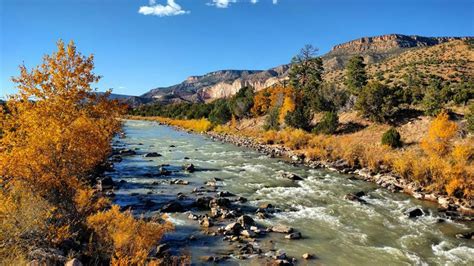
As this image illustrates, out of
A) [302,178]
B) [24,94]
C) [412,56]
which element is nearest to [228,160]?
[302,178]

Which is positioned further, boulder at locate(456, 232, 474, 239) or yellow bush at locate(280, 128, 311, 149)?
yellow bush at locate(280, 128, 311, 149)

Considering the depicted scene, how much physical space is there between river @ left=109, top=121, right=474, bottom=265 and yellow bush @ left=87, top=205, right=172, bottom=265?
2.11 metres

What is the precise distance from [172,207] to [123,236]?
8.35m

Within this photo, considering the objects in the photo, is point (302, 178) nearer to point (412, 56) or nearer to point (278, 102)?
point (278, 102)

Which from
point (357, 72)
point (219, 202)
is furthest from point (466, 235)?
point (357, 72)

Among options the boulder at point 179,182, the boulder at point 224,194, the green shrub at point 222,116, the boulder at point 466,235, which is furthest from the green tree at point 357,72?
the boulder at point 466,235

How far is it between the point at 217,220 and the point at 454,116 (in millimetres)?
31965

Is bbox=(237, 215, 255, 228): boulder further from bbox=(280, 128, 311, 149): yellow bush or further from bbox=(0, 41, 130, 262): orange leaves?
bbox=(280, 128, 311, 149): yellow bush

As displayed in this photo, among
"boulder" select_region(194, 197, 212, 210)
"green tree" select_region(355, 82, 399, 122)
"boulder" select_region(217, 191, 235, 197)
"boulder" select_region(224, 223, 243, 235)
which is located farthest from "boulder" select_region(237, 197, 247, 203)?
"green tree" select_region(355, 82, 399, 122)

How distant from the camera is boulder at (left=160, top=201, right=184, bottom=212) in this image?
19.1m

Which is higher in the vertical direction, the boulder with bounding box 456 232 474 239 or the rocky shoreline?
the rocky shoreline

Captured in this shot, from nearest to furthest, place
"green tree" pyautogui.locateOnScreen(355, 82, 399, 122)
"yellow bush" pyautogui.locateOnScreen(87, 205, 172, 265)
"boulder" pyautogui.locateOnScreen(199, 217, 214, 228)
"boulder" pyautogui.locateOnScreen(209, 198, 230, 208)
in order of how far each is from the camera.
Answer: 1. "yellow bush" pyautogui.locateOnScreen(87, 205, 172, 265)
2. "boulder" pyautogui.locateOnScreen(199, 217, 214, 228)
3. "boulder" pyautogui.locateOnScreen(209, 198, 230, 208)
4. "green tree" pyautogui.locateOnScreen(355, 82, 399, 122)

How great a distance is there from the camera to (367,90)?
149ft

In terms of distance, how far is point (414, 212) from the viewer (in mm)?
19266
